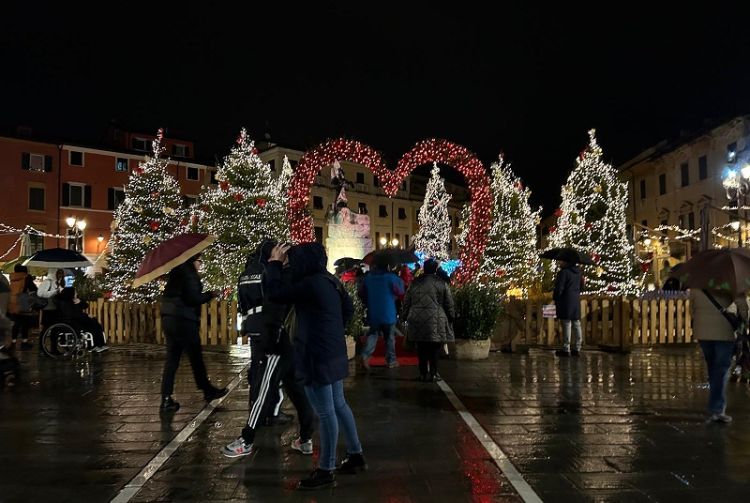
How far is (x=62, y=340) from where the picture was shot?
13.3 meters

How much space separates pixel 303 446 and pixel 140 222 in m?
22.9

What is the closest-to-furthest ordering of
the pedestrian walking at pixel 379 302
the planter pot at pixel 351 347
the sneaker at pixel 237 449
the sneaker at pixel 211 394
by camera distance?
the sneaker at pixel 237 449 → the sneaker at pixel 211 394 → the pedestrian walking at pixel 379 302 → the planter pot at pixel 351 347

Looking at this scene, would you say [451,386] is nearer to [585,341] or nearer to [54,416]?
[54,416]

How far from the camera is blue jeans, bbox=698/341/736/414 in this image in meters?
7.23

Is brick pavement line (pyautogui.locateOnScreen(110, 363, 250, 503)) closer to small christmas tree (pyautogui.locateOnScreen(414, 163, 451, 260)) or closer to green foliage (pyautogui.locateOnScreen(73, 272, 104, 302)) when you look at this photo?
green foliage (pyautogui.locateOnScreen(73, 272, 104, 302))

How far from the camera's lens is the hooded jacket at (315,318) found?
514 cm

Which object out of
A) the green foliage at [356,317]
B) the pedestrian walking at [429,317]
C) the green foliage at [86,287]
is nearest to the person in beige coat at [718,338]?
the pedestrian walking at [429,317]

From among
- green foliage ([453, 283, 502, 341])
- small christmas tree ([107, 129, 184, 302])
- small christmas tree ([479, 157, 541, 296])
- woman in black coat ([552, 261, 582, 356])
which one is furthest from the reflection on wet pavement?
small christmas tree ([479, 157, 541, 296])

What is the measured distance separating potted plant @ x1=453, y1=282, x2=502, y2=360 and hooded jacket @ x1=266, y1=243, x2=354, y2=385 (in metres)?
7.20

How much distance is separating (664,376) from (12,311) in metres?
12.9

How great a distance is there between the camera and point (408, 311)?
396 inches

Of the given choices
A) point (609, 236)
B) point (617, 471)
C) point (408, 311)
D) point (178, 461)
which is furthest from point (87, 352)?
point (609, 236)

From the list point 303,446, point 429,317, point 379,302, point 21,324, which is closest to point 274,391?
point 303,446

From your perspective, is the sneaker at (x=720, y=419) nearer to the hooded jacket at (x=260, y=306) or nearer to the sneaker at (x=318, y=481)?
the sneaker at (x=318, y=481)
